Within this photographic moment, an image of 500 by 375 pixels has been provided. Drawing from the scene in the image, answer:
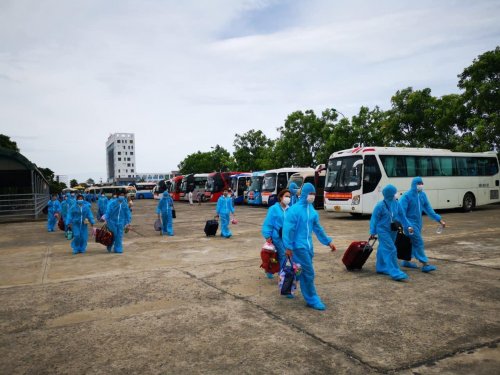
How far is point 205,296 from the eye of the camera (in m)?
5.73

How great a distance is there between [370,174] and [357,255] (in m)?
9.59

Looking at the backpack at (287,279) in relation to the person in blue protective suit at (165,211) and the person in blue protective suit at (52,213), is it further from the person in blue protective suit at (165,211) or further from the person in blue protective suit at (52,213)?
the person in blue protective suit at (52,213)

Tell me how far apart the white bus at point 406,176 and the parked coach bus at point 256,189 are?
11236 mm

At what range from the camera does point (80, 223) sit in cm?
998

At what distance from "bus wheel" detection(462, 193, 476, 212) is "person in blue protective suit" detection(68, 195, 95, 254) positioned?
1752cm

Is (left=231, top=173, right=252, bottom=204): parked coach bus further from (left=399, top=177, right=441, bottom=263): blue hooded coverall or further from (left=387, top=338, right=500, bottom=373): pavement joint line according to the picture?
(left=387, top=338, right=500, bottom=373): pavement joint line

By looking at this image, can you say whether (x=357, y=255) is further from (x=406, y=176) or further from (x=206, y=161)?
(x=206, y=161)

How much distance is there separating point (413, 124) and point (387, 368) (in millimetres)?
26281

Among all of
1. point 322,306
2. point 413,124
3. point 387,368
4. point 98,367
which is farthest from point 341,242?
point 413,124

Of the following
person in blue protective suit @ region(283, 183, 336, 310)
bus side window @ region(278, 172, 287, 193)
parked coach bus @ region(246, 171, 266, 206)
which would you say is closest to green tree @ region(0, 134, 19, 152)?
parked coach bus @ region(246, 171, 266, 206)

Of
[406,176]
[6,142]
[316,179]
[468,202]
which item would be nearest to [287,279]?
[406,176]

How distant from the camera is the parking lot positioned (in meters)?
3.60

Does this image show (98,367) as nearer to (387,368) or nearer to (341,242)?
(387,368)

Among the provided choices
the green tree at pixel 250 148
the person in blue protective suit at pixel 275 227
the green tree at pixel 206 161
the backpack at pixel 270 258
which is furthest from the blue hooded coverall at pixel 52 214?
the green tree at pixel 206 161
